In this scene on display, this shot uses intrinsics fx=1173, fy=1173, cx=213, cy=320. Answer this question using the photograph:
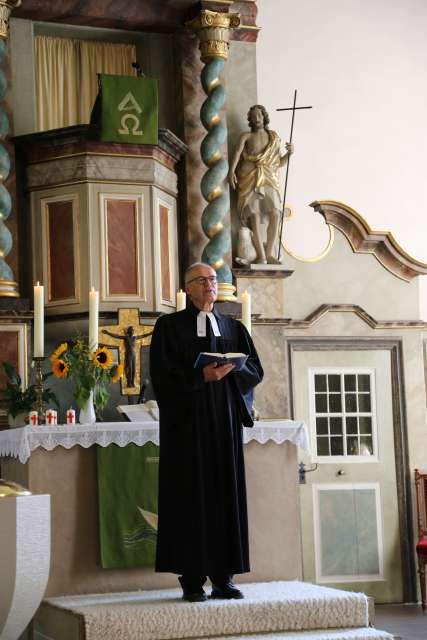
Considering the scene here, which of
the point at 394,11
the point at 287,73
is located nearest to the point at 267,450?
the point at 287,73

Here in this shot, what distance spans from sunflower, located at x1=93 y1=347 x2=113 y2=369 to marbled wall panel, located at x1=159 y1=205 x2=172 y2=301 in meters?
1.75

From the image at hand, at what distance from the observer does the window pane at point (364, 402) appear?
9648mm

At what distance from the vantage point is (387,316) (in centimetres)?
979

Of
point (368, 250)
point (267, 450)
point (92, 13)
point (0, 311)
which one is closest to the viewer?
point (267, 450)

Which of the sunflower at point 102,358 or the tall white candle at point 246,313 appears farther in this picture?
the tall white candle at point 246,313

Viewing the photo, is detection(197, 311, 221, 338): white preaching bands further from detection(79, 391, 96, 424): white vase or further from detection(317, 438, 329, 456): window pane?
detection(317, 438, 329, 456): window pane

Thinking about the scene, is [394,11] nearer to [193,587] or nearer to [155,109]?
[155,109]

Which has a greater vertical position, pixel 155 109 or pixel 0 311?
pixel 155 109

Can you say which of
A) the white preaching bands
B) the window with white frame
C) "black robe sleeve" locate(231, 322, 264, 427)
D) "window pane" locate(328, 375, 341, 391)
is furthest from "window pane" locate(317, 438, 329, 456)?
the white preaching bands

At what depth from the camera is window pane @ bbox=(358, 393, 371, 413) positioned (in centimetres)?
965

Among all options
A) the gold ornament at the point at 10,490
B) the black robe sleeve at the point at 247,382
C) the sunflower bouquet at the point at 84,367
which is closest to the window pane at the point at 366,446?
the sunflower bouquet at the point at 84,367

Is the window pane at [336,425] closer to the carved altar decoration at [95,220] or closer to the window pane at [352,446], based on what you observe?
the window pane at [352,446]

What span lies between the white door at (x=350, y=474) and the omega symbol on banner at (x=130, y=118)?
2.37 m

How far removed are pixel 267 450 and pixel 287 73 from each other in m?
5.65
